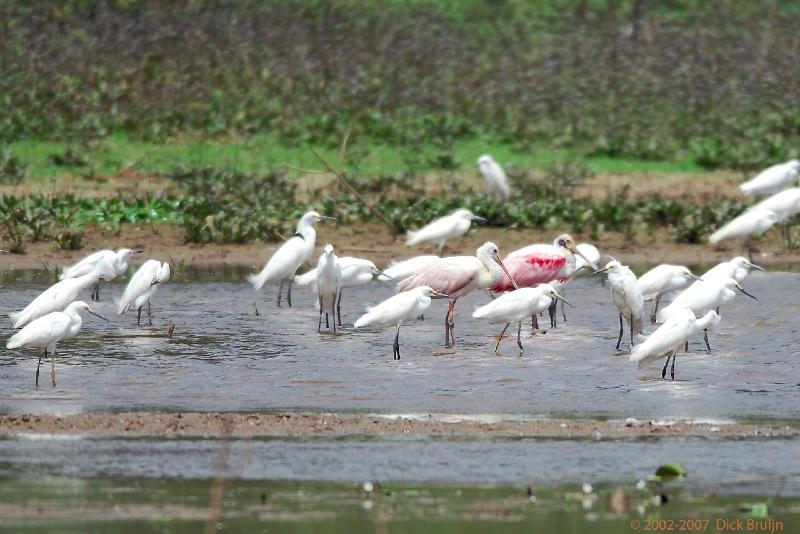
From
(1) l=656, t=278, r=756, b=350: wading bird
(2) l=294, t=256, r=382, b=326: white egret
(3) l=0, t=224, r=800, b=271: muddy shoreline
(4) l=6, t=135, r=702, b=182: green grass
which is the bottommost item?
(3) l=0, t=224, r=800, b=271: muddy shoreline

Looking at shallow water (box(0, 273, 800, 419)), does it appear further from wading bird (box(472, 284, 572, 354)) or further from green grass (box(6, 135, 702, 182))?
green grass (box(6, 135, 702, 182))

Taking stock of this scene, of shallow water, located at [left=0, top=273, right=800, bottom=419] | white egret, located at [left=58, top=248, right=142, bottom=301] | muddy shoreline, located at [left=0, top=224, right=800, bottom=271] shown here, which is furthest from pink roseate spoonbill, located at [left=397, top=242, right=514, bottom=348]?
muddy shoreline, located at [left=0, top=224, right=800, bottom=271]

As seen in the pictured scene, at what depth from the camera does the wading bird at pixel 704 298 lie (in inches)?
511

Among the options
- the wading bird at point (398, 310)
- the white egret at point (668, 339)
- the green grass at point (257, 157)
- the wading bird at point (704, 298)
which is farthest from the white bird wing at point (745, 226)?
the white egret at point (668, 339)

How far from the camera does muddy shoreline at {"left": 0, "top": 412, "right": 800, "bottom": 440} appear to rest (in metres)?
9.63

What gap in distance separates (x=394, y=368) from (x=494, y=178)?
29.9ft

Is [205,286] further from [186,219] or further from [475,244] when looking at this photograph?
[475,244]

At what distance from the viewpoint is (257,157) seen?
22.7 metres

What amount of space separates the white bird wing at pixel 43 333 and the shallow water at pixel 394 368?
28 cm

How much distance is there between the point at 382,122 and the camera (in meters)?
24.3

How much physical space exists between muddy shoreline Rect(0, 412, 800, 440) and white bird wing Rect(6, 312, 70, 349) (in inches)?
49.9

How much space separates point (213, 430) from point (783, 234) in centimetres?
1141

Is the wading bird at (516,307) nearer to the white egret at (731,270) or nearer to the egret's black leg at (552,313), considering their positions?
the egret's black leg at (552,313)

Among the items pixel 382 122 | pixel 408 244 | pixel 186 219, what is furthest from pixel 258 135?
pixel 408 244
